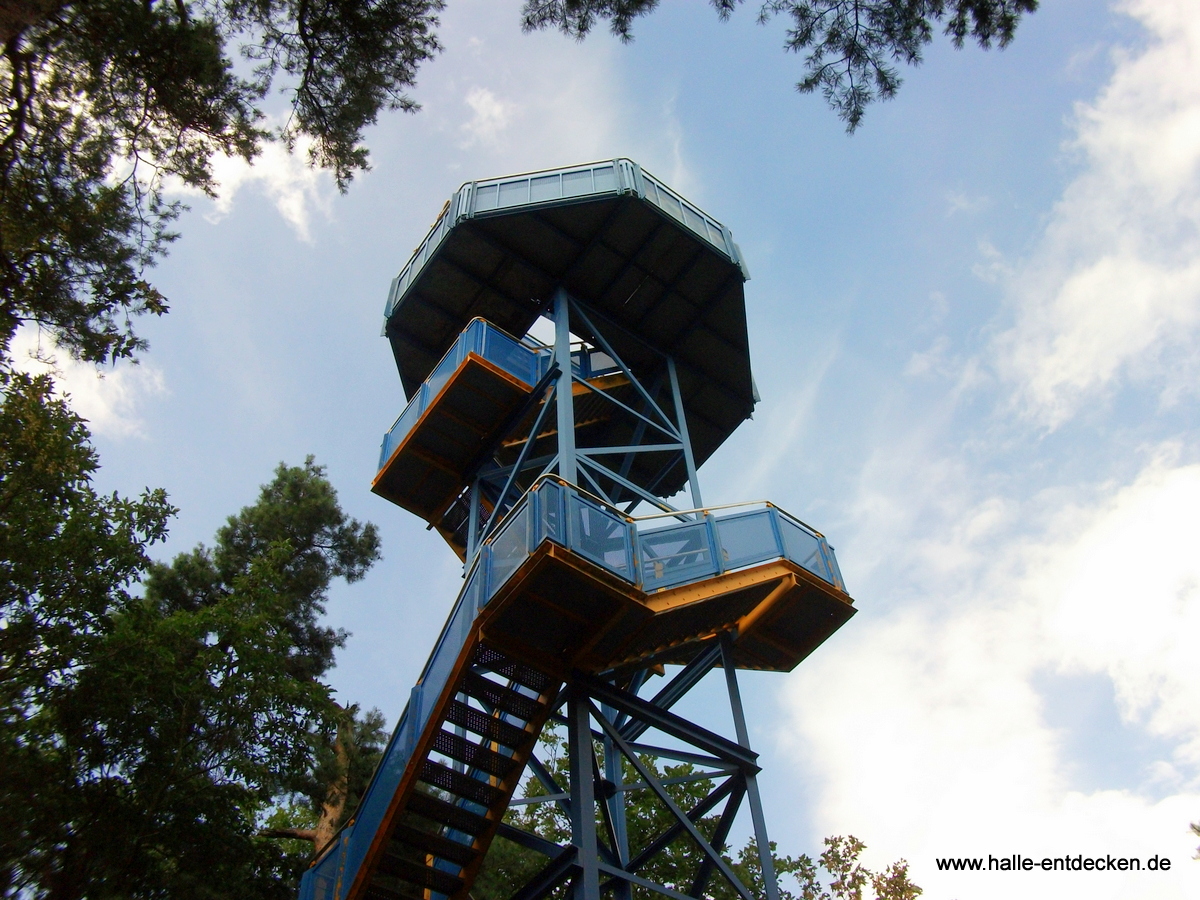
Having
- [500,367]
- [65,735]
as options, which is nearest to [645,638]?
[500,367]

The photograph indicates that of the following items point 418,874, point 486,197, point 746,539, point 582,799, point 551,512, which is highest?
point 486,197

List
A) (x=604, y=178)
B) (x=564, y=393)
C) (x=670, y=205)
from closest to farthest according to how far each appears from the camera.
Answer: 1. (x=564, y=393)
2. (x=604, y=178)
3. (x=670, y=205)

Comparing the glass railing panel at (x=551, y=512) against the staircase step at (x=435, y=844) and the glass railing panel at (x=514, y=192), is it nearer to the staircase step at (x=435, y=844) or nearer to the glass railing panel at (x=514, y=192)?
the staircase step at (x=435, y=844)

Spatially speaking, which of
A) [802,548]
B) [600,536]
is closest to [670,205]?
[802,548]

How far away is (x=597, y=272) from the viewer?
15.4m

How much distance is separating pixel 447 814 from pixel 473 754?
624 millimetres

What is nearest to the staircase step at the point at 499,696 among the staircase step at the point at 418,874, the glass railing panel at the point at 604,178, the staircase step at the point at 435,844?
the staircase step at the point at 435,844

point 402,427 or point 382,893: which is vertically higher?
point 402,427

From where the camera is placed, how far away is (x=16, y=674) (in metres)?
10.5

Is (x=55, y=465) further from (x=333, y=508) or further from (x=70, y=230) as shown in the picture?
(x=333, y=508)

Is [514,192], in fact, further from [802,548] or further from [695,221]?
[802,548]

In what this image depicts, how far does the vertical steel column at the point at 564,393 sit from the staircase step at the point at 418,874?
4291mm

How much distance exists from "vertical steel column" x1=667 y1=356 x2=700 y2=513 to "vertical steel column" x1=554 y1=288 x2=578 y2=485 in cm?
189

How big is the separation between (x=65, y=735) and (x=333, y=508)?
8.52m
